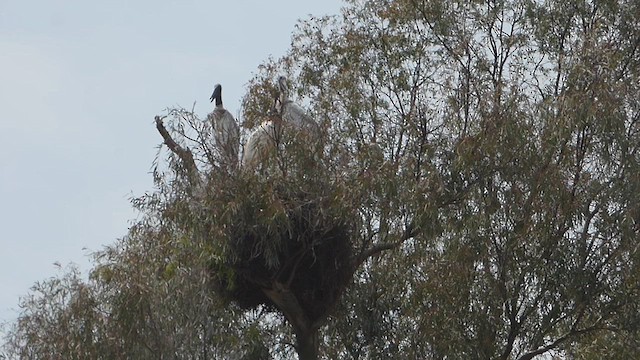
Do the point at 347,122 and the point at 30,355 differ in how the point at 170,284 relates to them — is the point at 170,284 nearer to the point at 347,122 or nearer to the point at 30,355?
the point at 30,355

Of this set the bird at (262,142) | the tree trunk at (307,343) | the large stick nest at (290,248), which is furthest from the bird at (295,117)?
the tree trunk at (307,343)

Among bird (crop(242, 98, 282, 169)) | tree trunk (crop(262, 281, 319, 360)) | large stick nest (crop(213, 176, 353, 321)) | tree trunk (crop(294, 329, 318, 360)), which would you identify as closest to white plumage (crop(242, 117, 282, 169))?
bird (crop(242, 98, 282, 169))

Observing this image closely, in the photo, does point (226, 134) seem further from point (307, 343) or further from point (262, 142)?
point (307, 343)

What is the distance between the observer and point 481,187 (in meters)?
16.0

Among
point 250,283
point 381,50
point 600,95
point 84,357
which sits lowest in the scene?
point 84,357

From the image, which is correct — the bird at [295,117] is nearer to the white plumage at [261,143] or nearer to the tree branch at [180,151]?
the white plumage at [261,143]

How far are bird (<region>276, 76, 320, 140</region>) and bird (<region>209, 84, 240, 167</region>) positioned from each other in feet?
1.46

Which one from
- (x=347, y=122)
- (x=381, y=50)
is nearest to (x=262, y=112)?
(x=347, y=122)

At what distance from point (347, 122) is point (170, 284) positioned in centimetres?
354

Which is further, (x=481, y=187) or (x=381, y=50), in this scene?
(x=381, y=50)

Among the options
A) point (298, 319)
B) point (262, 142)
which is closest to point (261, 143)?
point (262, 142)

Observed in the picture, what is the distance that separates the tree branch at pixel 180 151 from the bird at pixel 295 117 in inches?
36.2

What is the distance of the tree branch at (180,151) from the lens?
1482 centimetres

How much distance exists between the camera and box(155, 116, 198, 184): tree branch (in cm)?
1482
